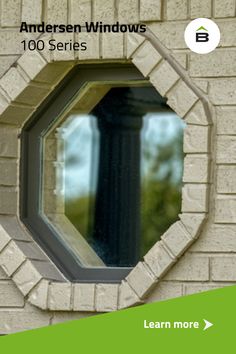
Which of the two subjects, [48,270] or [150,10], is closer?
[150,10]

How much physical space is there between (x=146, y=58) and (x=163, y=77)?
106mm

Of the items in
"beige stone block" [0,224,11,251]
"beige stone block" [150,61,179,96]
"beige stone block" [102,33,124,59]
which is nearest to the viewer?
"beige stone block" [150,61,179,96]

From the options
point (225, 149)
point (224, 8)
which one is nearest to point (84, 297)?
point (225, 149)

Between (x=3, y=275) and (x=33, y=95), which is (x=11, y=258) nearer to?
(x=3, y=275)

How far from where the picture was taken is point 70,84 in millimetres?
6883

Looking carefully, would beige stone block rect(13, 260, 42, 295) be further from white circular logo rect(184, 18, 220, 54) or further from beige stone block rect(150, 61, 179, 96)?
white circular logo rect(184, 18, 220, 54)

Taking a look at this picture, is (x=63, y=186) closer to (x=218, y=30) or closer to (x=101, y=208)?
(x=101, y=208)

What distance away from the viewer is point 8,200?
22.6 feet

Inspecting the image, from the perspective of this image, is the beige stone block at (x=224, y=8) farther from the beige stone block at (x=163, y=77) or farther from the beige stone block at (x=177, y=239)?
the beige stone block at (x=177, y=239)

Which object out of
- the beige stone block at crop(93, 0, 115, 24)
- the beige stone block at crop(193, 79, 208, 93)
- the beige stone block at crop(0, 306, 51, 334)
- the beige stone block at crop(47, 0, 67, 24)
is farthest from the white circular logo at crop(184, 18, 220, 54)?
the beige stone block at crop(0, 306, 51, 334)

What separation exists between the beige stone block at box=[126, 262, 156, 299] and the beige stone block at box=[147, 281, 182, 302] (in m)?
0.03

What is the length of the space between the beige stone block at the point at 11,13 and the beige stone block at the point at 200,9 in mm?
746

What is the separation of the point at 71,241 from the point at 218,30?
103 centimetres

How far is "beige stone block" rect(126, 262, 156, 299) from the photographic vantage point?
6586mm
